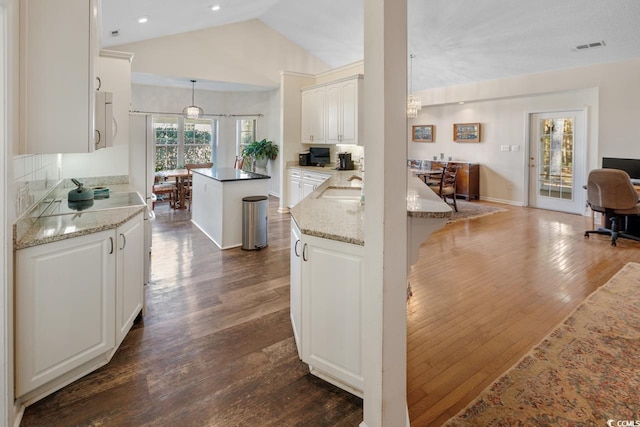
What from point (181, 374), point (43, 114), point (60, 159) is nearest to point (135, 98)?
point (60, 159)

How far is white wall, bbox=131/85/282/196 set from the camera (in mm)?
8248

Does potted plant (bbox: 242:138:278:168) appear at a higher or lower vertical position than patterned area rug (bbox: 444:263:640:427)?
higher

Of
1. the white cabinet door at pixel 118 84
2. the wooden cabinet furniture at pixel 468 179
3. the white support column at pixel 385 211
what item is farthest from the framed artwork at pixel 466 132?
the white support column at pixel 385 211

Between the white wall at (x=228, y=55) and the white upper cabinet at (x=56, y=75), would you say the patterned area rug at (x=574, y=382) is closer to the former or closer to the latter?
the white upper cabinet at (x=56, y=75)

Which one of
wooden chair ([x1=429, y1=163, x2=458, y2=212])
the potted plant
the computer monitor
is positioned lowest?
wooden chair ([x1=429, y1=163, x2=458, y2=212])

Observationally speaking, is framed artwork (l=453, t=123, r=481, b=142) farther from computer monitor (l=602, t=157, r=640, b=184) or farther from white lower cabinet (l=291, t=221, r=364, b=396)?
white lower cabinet (l=291, t=221, r=364, b=396)

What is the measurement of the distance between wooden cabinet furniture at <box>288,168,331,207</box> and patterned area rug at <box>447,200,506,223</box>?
2468 mm

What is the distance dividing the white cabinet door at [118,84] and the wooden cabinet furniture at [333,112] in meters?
3.39

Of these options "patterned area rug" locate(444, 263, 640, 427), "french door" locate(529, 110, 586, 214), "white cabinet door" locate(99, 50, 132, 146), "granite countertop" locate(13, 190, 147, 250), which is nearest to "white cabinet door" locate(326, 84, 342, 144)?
"white cabinet door" locate(99, 50, 132, 146)

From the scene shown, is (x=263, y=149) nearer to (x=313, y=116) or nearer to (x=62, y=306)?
(x=313, y=116)

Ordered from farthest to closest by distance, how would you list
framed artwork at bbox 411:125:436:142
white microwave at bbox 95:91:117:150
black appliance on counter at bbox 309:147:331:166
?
framed artwork at bbox 411:125:436:142
black appliance on counter at bbox 309:147:331:166
white microwave at bbox 95:91:117:150

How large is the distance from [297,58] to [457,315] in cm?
677

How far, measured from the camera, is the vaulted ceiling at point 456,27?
474cm

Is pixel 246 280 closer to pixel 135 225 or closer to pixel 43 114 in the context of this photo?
pixel 135 225
